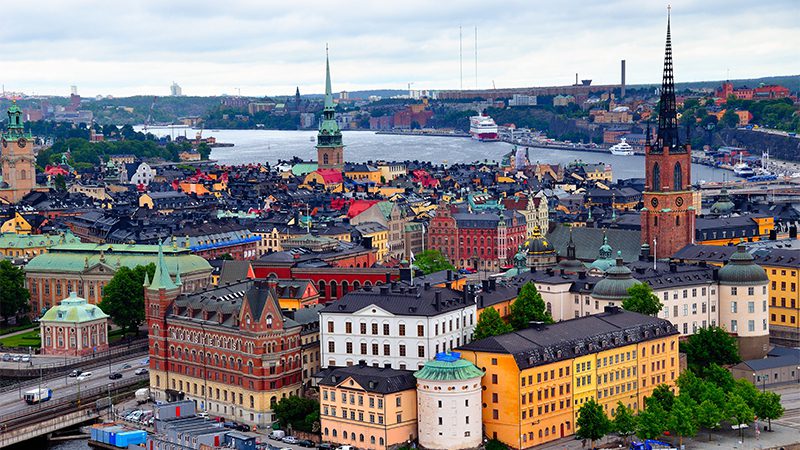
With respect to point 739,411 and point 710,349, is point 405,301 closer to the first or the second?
point 739,411

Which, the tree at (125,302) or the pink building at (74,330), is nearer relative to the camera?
the pink building at (74,330)

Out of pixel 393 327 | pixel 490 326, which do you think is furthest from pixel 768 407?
pixel 393 327

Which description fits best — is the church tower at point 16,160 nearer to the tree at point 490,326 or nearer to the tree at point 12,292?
the tree at point 12,292

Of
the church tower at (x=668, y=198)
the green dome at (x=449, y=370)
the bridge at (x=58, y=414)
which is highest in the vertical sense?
the church tower at (x=668, y=198)

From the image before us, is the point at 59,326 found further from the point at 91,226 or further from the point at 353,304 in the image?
the point at 91,226

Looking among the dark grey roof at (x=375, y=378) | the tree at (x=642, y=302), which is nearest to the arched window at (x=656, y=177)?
the tree at (x=642, y=302)

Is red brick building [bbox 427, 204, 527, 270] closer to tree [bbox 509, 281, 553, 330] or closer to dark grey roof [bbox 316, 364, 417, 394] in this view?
tree [bbox 509, 281, 553, 330]

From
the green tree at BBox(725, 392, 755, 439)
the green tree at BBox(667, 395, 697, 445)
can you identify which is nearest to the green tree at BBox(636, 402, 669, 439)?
the green tree at BBox(667, 395, 697, 445)
